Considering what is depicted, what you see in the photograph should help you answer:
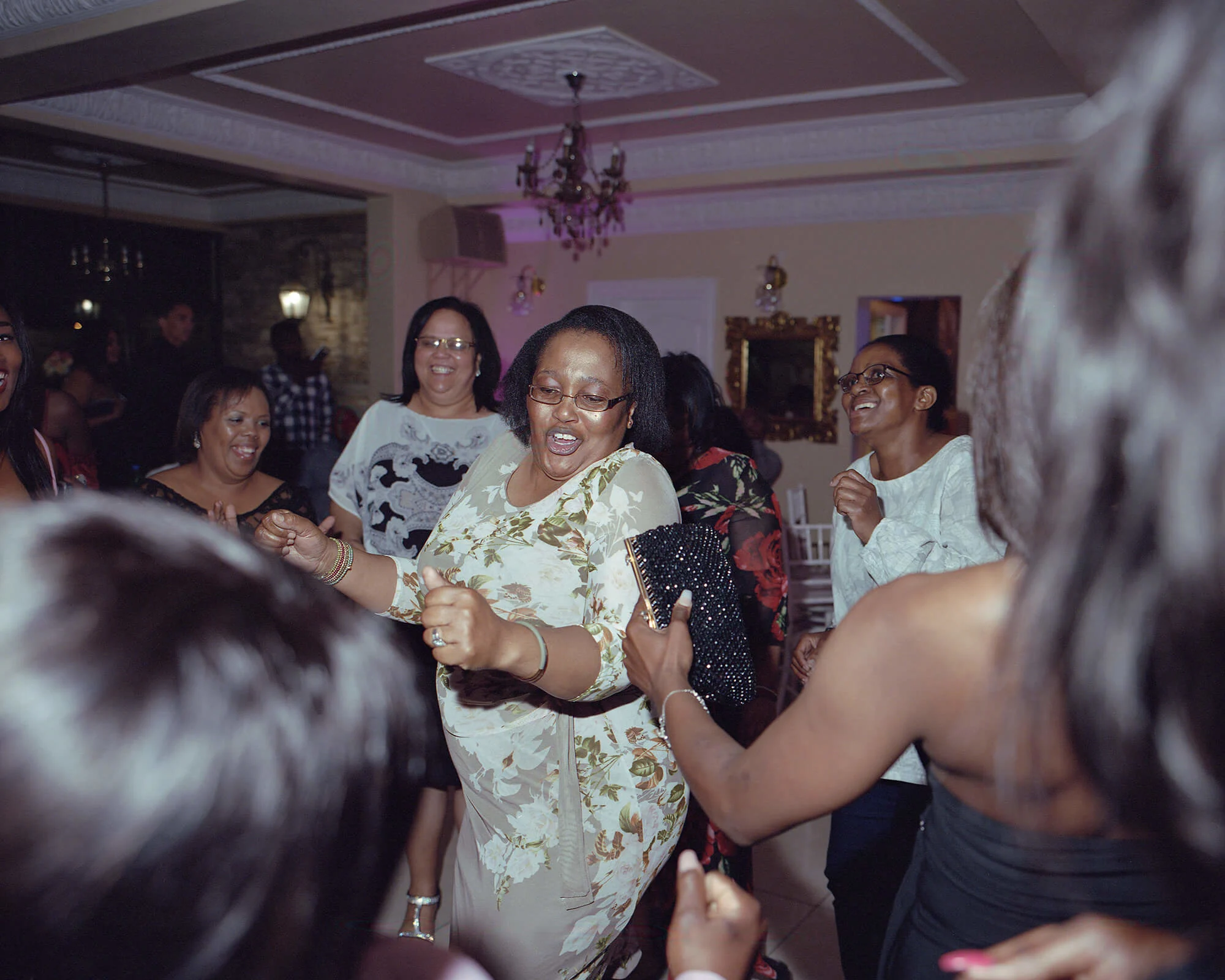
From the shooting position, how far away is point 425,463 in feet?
9.20

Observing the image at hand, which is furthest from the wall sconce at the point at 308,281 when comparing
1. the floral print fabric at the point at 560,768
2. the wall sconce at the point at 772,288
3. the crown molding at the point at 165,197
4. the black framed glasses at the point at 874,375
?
the floral print fabric at the point at 560,768

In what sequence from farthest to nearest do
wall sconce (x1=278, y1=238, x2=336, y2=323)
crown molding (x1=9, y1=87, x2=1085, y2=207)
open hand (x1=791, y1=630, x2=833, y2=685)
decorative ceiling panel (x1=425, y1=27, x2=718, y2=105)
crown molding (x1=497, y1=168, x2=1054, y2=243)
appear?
wall sconce (x1=278, y1=238, x2=336, y2=323)
crown molding (x1=497, y1=168, x2=1054, y2=243)
crown molding (x1=9, y1=87, x2=1085, y2=207)
decorative ceiling panel (x1=425, y1=27, x2=718, y2=105)
open hand (x1=791, y1=630, x2=833, y2=685)

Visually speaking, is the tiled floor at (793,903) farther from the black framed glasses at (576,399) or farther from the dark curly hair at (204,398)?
the black framed glasses at (576,399)

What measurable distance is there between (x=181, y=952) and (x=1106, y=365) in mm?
730

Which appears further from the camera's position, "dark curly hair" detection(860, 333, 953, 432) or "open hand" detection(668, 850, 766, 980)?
"dark curly hair" detection(860, 333, 953, 432)

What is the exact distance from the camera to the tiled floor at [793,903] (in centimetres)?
266

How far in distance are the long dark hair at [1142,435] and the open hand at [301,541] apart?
1.40m

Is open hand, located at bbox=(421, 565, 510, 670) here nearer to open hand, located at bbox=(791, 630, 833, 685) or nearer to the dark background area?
open hand, located at bbox=(791, 630, 833, 685)

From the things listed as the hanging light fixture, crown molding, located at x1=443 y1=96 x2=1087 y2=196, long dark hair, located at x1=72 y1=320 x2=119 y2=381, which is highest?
crown molding, located at x1=443 y1=96 x2=1087 y2=196

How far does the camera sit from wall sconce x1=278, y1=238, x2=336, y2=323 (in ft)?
29.0

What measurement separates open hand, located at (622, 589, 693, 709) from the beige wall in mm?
6019

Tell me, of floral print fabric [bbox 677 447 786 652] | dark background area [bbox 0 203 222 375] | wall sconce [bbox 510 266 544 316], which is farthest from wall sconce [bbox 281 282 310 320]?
floral print fabric [bbox 677 447 786 652]

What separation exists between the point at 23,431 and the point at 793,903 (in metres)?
2.56

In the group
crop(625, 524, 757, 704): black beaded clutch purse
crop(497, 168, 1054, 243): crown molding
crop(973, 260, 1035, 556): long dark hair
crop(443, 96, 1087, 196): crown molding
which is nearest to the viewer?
crop(973, 260, 1035, 556): long dark hair
